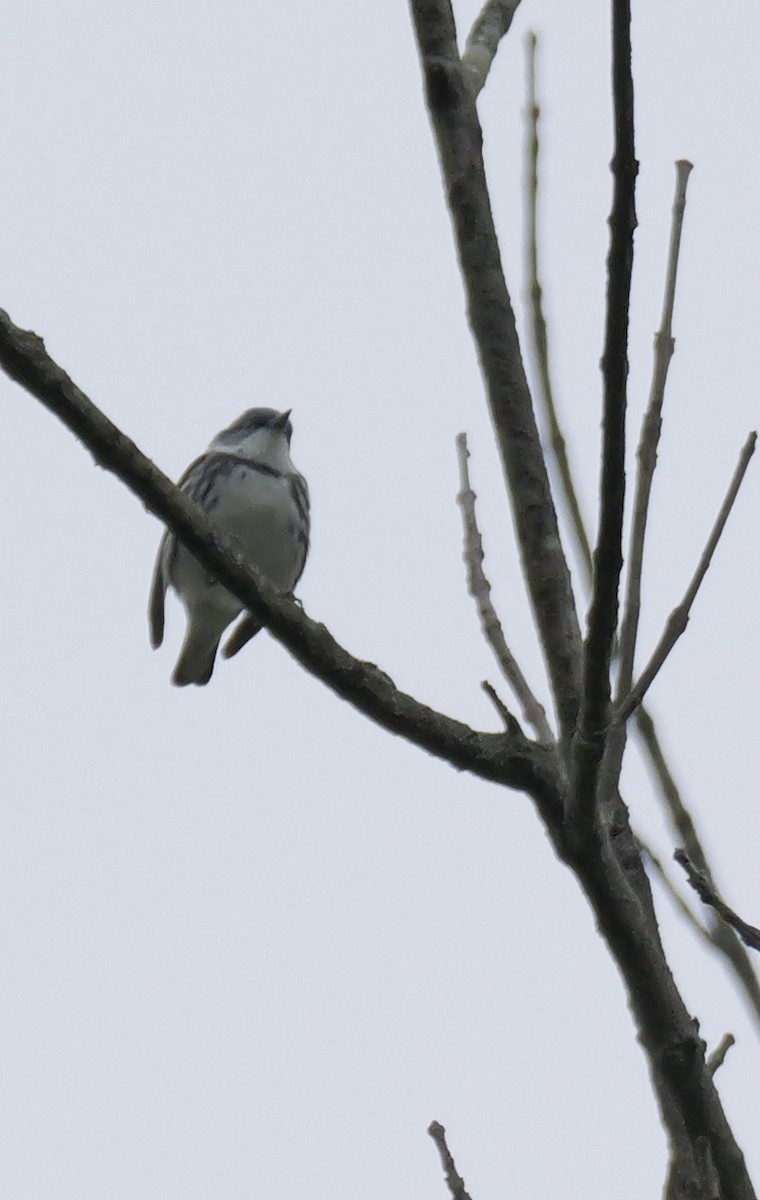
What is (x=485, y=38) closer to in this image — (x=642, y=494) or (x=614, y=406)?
(x=642, y=494)

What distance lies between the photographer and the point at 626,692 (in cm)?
229

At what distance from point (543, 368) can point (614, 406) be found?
996mm

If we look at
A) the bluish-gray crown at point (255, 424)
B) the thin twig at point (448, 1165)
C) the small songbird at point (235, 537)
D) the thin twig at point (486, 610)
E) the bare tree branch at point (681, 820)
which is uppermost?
the bluish-gray crown at point (255, 424)

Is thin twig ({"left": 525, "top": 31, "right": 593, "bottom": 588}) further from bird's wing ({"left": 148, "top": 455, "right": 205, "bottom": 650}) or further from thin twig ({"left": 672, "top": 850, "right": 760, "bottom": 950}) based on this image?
bird's wing ({"left": 148, "top": 455, "right": 205, "bottom": 650})

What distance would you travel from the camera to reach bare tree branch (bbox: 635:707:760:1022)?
2395 mm

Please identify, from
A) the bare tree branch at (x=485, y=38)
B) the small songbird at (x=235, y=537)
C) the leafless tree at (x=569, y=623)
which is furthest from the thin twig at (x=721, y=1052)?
the small songbird at (x=235, y=537)

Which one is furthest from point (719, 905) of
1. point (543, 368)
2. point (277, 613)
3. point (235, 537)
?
point (235, 537)

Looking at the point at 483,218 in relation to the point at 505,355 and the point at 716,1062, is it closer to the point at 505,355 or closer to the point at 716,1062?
the point at 505,355

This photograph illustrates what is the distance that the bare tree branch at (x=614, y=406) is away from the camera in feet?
6.13

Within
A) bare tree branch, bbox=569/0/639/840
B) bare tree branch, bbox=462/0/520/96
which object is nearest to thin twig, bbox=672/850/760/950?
bare tree branch, bbox=569/0/639/840

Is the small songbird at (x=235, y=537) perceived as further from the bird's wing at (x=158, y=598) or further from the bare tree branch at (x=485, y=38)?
the bare tree branch at (x=485, y=38)

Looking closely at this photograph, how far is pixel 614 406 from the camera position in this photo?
191 cm

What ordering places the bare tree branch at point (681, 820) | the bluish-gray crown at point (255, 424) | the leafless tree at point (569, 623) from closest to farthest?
1. the leafless tree at point (569, 623)
2. the bare tree branch at point (681, 820)
3. the bluish-gray crown at point (255, 424)

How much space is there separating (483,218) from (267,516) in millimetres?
4399
